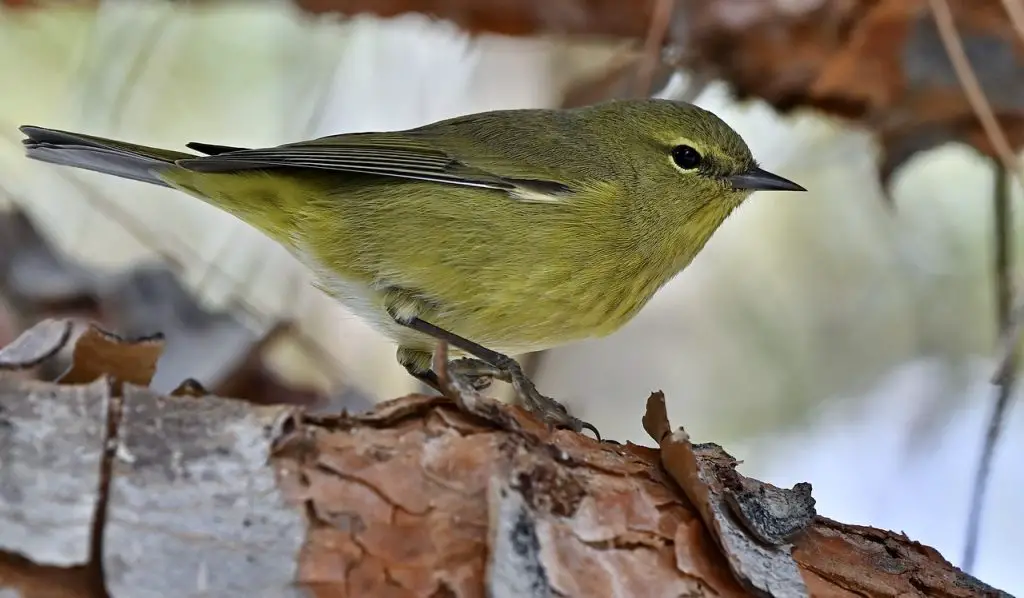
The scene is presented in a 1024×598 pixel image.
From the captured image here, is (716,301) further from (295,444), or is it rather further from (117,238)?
(295,444)

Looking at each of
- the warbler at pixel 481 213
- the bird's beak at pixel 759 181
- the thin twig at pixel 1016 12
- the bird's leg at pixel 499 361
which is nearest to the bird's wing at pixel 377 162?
the warbler at pixel 481 213

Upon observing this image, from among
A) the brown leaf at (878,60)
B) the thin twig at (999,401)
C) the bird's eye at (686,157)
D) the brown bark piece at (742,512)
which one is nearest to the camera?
the brown bark piece at (742,512)

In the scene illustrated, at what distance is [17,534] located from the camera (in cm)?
161

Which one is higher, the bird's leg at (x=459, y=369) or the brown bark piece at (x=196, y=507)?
the bird's leg at (x=459, y=369)

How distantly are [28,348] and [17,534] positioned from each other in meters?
0.33

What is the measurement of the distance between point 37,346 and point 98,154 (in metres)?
1.69

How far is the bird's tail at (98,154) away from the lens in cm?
323

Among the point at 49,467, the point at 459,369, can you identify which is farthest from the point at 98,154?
the point at 49,467

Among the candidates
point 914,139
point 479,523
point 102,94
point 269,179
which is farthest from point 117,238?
point 479,523

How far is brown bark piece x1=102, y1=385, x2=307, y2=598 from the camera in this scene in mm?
1647

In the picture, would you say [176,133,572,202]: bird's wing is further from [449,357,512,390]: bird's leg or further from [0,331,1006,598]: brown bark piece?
[0,331,1006,598]: brown bark piece

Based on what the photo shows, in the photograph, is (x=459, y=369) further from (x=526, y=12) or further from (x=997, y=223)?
(x=997, y=223)

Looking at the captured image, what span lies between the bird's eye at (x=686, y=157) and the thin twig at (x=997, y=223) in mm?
916

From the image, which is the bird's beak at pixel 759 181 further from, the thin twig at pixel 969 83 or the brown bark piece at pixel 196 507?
the brown bark piece at pixel 196 507
